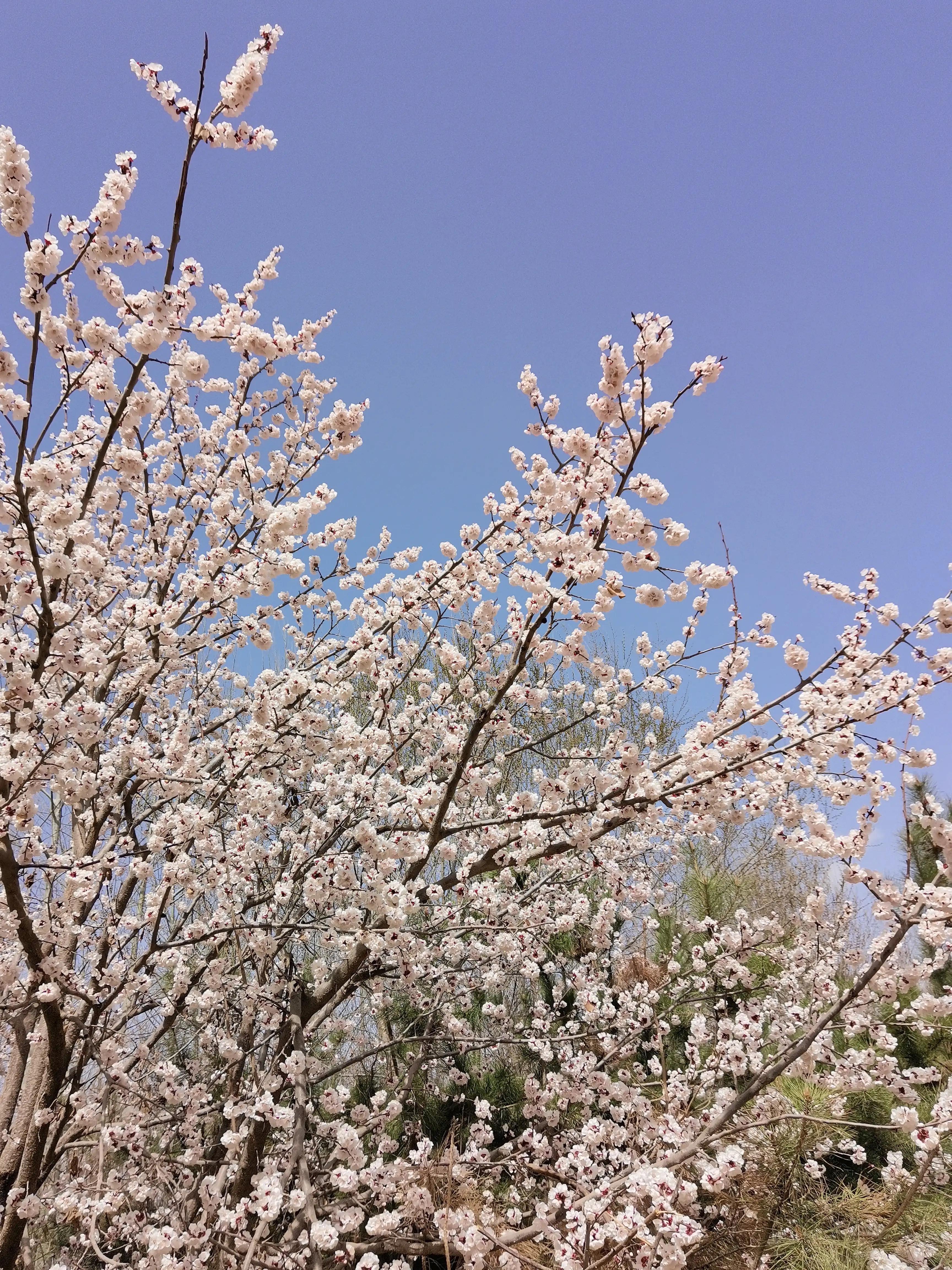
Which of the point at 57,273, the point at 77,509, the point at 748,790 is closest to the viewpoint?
the point at 57,273

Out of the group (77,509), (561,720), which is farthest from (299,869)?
(561,720)

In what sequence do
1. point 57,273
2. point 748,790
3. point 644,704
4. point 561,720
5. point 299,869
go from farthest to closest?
1. point 561,720
2. point 644,704
3. point 299,869
4. point 748,790
5. point 57,273

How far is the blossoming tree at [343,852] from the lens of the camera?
89.4 inches

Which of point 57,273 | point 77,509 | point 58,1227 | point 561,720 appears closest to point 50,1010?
point 77,509

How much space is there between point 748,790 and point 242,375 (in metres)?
4.08

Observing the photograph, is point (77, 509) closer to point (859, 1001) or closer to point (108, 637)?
point (108, 637)

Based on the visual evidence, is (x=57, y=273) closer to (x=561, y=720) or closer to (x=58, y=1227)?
(x=58, y=1227)

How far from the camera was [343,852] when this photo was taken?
3268 mm

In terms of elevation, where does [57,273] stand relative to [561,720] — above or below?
below

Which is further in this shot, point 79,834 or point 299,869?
point 79,834

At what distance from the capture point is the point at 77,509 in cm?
220

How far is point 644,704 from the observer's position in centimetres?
571

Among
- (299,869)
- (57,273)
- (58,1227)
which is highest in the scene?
(57,273)

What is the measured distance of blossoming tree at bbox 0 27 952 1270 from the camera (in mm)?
2271
